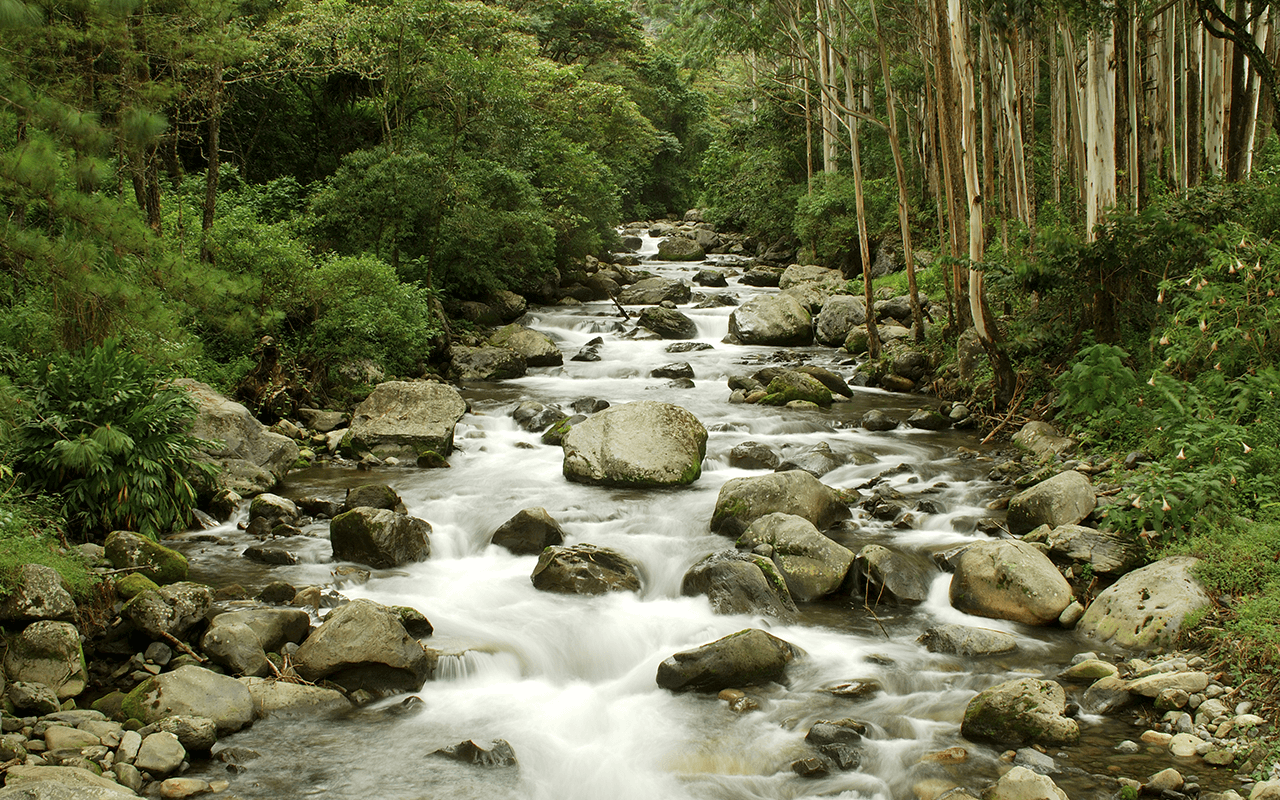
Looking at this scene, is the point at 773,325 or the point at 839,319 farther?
the point at 773,325

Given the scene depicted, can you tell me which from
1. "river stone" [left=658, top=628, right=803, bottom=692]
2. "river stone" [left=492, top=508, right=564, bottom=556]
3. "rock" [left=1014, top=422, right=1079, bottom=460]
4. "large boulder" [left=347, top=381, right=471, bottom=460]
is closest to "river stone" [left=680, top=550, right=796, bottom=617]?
"river stone" [left=658, top=628, right=803, bottom=692]

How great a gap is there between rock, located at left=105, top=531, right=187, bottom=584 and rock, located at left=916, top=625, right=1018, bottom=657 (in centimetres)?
624

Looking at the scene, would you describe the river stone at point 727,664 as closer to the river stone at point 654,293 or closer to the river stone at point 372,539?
the river stone at point 372,539

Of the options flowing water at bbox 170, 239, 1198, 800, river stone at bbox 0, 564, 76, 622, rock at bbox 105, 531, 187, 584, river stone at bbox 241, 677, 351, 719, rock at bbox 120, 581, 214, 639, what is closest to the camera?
flowing water at bbox 170, 239, 1198, 800

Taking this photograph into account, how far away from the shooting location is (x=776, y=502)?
9.26 m

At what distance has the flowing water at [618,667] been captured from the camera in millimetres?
5352

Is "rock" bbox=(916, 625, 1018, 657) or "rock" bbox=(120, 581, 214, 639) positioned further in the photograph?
"rock" bbox=(916, 625, 1018, 657)

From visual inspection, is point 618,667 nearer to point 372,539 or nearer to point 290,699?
point 290,699

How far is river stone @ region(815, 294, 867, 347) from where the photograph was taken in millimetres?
20188

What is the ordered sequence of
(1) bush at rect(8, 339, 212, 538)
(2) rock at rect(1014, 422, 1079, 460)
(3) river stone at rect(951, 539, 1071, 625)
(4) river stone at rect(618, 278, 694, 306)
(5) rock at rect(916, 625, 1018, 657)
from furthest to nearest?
(4) river stone at rect(618, 278, 694, 306), (2) rock at rect(1014, 422, 1079, 460), (1) bush at rect(8, 339, 212, 538), (3) river stone at rect(951, 539, 1071, 625), (5) rock at rect(916, 625, 1018, 657)

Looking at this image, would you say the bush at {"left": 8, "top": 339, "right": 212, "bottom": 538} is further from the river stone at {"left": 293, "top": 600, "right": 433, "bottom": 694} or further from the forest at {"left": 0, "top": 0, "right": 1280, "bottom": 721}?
the river stone at {"left": 293, "top": 600, "right": 433, "bottom": 694}

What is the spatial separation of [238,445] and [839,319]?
13963 mm

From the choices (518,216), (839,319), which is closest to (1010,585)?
(839,319)

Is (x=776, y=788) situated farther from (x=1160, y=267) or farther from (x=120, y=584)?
(x=1160, y=267)
